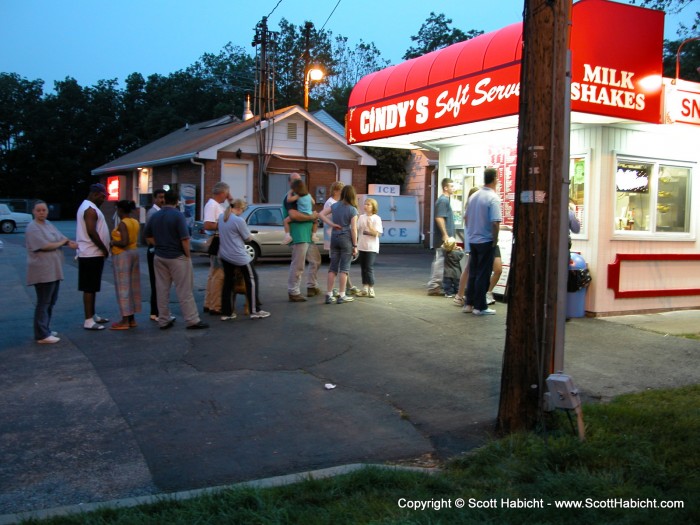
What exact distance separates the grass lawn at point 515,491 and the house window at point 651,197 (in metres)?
5.71

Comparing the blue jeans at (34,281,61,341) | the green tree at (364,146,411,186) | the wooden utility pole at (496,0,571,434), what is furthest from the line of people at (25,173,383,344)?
the green tree at (364,146,411,186)

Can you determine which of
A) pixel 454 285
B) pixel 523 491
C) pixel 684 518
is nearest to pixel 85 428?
pixel 523 491

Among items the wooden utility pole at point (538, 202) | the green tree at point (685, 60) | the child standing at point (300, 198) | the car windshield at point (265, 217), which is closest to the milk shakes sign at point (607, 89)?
the wooden utility pole at point (538, 202)

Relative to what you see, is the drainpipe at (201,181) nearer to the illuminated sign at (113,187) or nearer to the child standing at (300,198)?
the illuminated sign at (113,187)

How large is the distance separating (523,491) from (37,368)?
5.33 metres

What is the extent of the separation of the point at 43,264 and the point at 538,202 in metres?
5.87

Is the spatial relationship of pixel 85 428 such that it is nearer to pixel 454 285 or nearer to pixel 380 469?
pixel 380 469

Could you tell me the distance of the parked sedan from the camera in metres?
17.8

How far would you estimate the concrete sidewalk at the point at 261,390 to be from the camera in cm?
474

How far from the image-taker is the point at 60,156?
6312 centimetres

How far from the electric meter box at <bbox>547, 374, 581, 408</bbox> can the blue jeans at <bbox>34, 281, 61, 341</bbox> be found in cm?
593

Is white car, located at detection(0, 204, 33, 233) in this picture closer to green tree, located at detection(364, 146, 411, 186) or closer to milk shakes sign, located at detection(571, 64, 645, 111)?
green tree, located at detection(364, 146, 411, 186)


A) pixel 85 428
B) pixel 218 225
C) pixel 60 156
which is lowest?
pixel 85 428

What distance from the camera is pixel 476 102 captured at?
31.3ft
